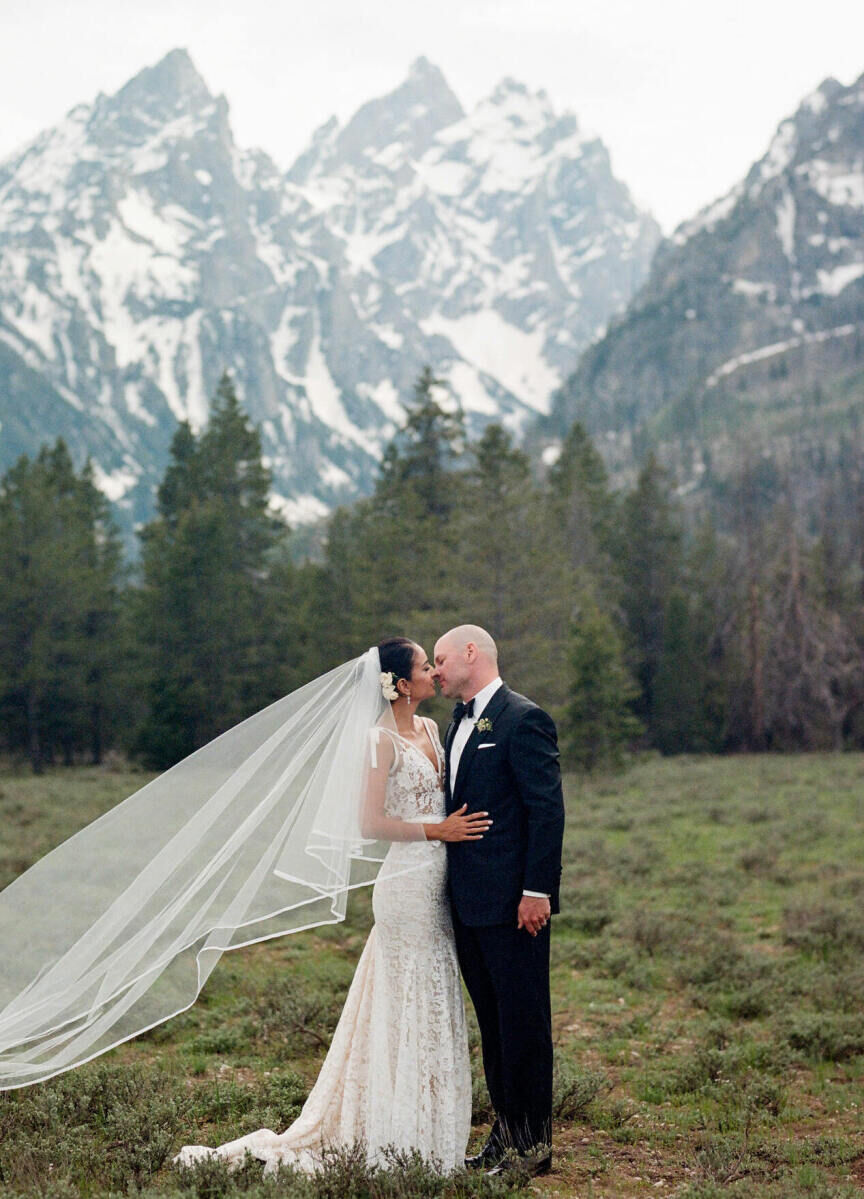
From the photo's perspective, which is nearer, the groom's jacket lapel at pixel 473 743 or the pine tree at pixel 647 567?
the groom's jacket lapel at pixel 473 743

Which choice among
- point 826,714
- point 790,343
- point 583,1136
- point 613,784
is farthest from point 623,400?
point 583,1136

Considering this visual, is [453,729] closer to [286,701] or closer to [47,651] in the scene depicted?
[286,701]

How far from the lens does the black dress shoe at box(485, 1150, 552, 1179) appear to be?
5109 mm

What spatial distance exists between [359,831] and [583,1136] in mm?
2316

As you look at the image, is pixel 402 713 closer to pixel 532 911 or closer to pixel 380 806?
pixel 380 806

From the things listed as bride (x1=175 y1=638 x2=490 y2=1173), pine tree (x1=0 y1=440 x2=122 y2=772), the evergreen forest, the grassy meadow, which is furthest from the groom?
pine tree (x1=0 y1=440 x2=122 y2=772)

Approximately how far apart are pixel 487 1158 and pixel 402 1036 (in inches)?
31.0

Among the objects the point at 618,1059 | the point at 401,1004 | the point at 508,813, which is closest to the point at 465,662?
the point at 508,813

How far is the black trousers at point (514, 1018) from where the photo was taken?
17.3ft

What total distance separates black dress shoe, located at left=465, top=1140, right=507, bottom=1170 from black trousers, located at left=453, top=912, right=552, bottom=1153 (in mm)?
38

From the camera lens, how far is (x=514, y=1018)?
5.27 m

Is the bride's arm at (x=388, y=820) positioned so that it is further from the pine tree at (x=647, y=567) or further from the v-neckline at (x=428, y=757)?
the pine tree at (x=647, y=567)

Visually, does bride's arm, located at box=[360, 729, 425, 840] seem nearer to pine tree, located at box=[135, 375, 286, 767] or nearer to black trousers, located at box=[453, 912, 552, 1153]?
black trousers, located at box=[453, 912, 552, 1153]

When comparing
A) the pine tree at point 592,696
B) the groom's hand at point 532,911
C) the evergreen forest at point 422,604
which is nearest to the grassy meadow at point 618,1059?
the groom's hand at point 532,911
